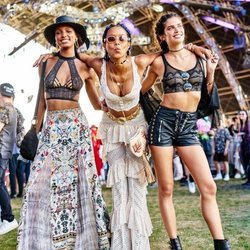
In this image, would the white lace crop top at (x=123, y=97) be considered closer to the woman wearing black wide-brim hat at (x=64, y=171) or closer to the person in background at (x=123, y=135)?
the person in background at (x=123, y=135)

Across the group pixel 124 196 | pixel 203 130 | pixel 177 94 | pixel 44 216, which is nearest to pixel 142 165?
pixel 124 196

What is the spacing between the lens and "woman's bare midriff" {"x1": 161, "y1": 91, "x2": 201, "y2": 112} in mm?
3020

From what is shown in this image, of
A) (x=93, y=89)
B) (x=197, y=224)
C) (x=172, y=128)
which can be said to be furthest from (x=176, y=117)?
(x=197, y=224)

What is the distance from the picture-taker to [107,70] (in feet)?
9.99

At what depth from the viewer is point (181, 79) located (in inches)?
118

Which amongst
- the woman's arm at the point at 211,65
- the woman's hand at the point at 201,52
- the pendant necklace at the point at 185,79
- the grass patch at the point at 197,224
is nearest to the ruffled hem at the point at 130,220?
the grass patch at the point at 197,224

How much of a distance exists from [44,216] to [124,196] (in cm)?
59

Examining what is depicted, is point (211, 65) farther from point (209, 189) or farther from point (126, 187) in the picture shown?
point (126, 187)

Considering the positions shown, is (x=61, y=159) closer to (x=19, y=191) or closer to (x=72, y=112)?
(x=72, y=112)

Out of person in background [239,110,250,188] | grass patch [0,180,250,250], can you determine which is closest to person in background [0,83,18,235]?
grass patch [0,180,250,250]

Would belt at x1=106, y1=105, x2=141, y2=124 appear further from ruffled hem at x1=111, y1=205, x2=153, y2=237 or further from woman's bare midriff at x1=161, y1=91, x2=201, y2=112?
ruffled hem at x1=111, y1=205, x2=153, y2=237

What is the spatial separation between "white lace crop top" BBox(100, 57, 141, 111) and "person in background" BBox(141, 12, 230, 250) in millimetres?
188

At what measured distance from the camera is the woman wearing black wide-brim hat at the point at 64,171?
302 cm

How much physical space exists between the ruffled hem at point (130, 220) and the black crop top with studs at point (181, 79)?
0.88 m
